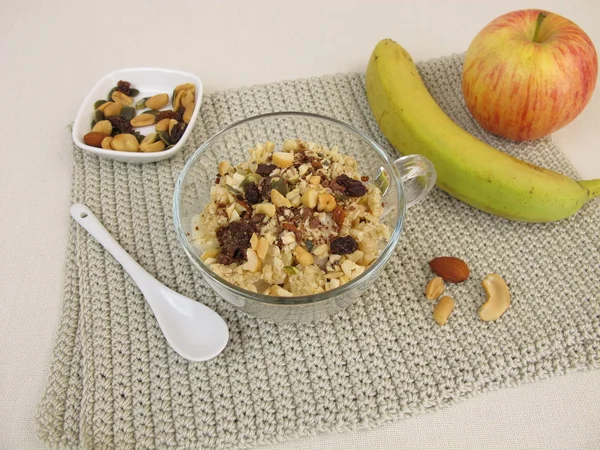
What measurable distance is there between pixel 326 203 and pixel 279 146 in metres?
0.22

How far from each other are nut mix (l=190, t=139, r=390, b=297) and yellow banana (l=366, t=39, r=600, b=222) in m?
0.18

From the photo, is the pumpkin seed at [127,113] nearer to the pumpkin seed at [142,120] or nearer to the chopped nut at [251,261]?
the pumpkin seed at [142,120]

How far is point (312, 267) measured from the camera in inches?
29.1

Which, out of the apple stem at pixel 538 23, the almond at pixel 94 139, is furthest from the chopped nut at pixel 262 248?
the apple stem at pixel 538 23

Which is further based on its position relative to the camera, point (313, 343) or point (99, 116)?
point (99, 116)

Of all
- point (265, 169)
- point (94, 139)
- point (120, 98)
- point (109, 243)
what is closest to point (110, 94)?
point (120, 98)

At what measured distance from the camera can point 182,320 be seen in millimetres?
818

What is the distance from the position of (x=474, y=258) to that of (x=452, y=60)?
0.51 meters

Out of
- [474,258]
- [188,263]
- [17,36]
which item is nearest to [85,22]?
[17,36]

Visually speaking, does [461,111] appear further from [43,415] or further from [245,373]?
[43,415]

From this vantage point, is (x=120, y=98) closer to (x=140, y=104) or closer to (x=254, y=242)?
(x=140, y=104)

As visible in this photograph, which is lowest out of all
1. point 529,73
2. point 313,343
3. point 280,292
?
point 313,343

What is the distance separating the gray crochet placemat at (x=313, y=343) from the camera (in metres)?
0.75

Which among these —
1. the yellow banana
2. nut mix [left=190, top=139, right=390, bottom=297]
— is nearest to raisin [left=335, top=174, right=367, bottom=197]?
nut mix [left=190, top=139, right=390, bottom=297]
